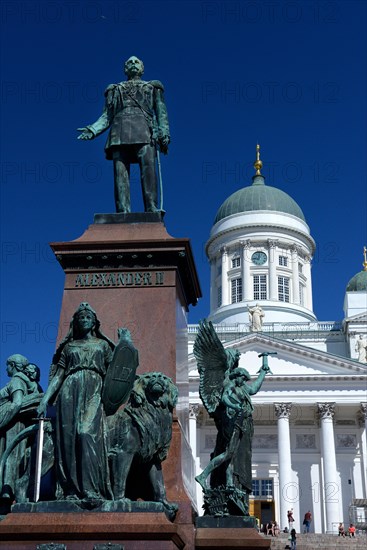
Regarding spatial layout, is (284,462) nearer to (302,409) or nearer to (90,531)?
(302,409)

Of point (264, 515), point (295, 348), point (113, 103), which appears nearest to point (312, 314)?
point (295, 348)

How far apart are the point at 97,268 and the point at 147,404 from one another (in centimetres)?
183

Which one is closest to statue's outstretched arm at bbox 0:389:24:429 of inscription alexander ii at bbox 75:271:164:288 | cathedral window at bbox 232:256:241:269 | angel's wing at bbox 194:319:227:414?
inscription alexander ii at bbox 75:271:164:288

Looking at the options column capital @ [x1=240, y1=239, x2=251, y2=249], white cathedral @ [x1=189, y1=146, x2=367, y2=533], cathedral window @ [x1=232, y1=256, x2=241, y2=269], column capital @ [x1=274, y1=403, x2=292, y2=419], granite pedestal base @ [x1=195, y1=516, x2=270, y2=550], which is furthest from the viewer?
cathedral window @ [x1=232, y1=256, x2=241, y2=269]

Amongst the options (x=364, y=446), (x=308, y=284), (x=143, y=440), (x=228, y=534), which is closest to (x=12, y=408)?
(x=143, y=440)

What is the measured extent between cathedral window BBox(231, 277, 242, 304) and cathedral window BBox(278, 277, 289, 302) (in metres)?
3.33

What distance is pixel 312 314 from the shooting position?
65.6 meters

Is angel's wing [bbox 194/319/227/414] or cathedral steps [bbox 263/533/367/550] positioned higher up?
angel's wing [bbox 194/319/227/414]

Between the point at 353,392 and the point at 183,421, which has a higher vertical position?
the point at 353,392

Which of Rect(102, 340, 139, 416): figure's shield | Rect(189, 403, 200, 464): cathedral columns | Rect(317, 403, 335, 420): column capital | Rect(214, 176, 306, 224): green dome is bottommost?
Rect(102, 340, 139, 416): figure's shield

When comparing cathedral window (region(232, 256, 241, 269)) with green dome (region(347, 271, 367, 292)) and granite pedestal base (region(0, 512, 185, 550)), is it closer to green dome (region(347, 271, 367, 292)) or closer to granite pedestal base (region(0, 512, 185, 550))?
green dome (region(347, 271, 367, 292))

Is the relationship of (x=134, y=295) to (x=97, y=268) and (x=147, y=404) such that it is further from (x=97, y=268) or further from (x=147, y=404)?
(x=147, y=404)

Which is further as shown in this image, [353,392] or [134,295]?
[353,392]

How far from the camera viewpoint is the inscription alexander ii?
7.57 m
